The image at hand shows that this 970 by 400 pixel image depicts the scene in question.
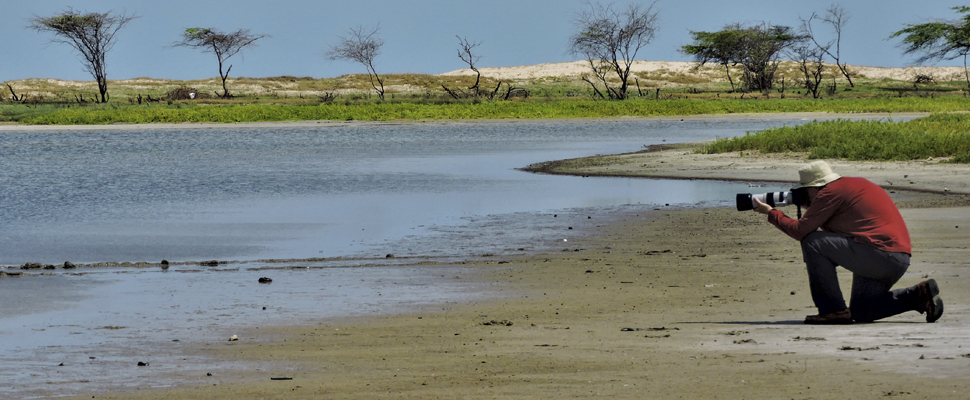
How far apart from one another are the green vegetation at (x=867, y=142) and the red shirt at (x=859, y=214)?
14076 mm

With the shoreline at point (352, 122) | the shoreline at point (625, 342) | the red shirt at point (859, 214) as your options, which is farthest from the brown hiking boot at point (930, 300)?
the shoreline at point (352, 122)

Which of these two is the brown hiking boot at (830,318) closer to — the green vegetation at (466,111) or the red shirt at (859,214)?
the red shirt at (859,214)

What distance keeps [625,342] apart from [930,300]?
5.98 feet

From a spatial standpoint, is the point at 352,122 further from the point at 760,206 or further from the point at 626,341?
the point at 626,341

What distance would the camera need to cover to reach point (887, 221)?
6777 mm

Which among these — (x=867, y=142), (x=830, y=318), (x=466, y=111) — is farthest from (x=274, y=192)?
(x=466, y=111)

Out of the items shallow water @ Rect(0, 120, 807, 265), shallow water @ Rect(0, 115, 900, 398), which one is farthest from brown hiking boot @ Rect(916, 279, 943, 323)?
shallow water @ Rect(0, 120, 807, 265)

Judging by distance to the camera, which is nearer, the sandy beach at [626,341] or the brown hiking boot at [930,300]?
the sandy beach at [626,341]

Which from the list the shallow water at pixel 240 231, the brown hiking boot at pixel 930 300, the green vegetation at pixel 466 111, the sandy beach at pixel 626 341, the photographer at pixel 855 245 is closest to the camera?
the sandy beach at pixel 626 341

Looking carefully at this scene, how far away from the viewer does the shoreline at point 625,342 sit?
539cm

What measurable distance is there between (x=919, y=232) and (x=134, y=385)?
861cm

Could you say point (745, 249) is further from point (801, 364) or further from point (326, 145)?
point (326, 145)

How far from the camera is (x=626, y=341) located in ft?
21.6

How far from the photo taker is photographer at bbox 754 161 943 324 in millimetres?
6723
